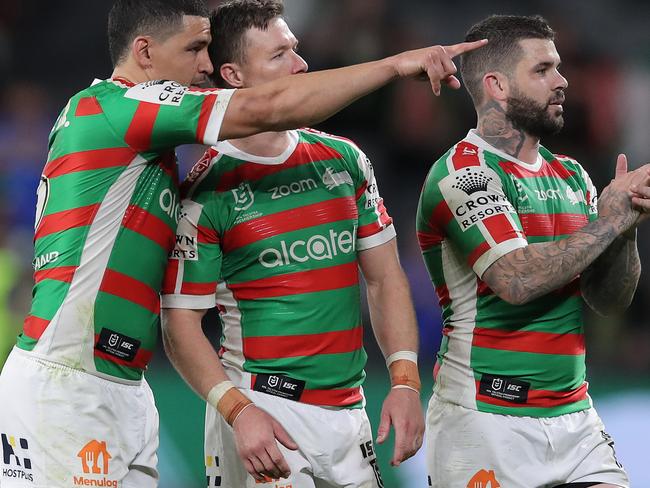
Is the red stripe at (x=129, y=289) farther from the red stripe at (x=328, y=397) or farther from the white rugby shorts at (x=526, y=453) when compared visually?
the white rugby shorts at (x=526, y=453)

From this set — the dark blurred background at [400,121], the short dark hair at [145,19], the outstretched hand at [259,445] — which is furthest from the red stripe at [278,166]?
the dark blurred background at [400,121]

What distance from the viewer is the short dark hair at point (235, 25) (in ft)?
16.3

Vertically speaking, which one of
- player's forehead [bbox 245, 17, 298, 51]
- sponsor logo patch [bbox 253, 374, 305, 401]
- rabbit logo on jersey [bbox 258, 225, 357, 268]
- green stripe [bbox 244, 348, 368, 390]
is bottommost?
sponsor logo patch [bbox 253, 374, 305, 401]

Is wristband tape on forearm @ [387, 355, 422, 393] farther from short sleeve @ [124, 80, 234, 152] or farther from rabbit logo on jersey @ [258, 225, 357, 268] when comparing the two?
short sleeve @ [124, 80, 234, 152]

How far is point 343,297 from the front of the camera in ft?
15.8

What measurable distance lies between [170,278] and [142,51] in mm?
921

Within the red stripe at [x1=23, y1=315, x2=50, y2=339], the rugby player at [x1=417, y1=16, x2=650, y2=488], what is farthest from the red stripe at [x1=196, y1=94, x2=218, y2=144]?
the rugby player at [x1=417, y1=16, x2=650, y2=488]

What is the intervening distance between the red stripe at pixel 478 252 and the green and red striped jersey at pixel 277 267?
1.64ft

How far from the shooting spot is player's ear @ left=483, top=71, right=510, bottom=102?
209 inches

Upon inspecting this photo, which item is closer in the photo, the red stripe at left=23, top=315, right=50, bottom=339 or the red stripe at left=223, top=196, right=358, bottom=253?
the red stripe at left=23, top=315, right=50, bottom=339

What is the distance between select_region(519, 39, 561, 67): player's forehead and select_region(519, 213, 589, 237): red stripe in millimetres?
727

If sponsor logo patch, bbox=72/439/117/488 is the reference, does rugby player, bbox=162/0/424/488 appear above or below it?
above

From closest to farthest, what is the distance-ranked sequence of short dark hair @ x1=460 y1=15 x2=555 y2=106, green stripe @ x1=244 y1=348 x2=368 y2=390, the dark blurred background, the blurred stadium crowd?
green stripe @ x1=244 y1=348 x2=368 y2=390 < short dark hair @ x1=460 y1=15 x2=555 y2=106 < the dark blurred background < the blurred stadium crowd

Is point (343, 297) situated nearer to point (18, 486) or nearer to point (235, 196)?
point (235, 196)
